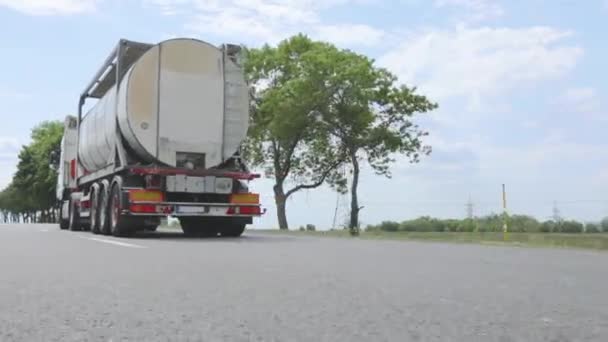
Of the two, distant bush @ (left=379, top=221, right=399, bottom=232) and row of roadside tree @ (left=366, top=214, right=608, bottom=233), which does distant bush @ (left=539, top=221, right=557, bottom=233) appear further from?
distant bush @ (left=379, top=221, right=399, bottom=232)

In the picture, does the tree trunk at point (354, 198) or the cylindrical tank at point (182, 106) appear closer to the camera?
the cylindrical tank at point (182, 106)

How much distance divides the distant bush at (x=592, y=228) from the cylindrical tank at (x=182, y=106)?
44.4 feet

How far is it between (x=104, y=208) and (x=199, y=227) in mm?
2338

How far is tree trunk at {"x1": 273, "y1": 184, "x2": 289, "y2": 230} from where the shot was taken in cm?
3268

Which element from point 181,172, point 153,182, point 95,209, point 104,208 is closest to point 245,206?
point 181,172

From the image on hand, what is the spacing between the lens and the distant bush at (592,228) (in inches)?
934

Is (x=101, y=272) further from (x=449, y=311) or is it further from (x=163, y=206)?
(x=163, y=206)

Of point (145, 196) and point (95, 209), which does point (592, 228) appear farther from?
point (95, 209)

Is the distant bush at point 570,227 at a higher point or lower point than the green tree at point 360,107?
lower

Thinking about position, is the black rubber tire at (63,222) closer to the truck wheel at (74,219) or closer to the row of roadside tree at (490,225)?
the truck wheel at (74,219)

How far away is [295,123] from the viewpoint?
1085 inches

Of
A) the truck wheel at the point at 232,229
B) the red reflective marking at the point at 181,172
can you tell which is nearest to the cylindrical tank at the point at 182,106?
the red reflective marking at the point at 181,172

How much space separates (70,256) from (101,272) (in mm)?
2578

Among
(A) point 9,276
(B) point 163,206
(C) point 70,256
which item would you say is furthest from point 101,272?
(B) point 163,206
